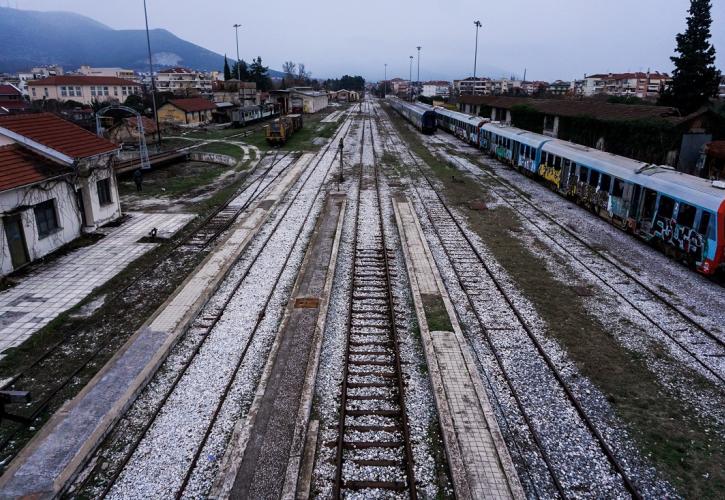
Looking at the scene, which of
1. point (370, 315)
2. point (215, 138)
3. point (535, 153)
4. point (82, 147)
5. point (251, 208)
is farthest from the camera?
point (215, 138)

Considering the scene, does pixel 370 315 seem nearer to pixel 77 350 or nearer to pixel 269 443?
pixel 269 443

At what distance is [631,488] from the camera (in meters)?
7.66

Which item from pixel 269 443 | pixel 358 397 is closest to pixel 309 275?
pixel 358 397

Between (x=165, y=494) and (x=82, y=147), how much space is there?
1691 cm

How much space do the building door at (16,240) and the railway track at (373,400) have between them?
11045 mm

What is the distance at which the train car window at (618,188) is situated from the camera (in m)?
20.3

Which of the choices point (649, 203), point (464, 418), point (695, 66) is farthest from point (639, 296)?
point (695, 66)

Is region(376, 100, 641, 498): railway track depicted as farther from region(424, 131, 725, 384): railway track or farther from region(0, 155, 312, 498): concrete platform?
region(0, 155, 312, 498): concrete platform

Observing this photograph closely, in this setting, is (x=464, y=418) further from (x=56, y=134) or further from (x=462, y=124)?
(x=462, y=124)

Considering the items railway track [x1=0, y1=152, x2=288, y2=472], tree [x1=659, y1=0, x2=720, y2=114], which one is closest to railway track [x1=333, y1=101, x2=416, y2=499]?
railway track [x1=0, y1=152, x2=288, y2=472]

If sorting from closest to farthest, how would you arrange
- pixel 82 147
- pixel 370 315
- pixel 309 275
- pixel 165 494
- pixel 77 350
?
pixel 165 494 < pixel 77 350 < pixel 370 315 < pixel 309 275 < pixel 82 147

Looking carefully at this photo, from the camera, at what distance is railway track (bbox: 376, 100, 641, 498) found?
813 cm

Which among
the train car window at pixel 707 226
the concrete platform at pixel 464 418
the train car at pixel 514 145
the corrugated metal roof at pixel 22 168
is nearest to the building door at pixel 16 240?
the corrugated metal roof at pixel 22 168

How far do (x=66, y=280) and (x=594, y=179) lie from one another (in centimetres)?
2207
